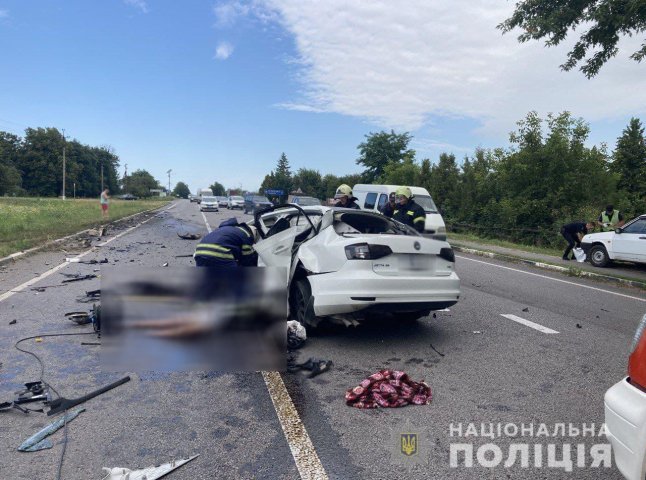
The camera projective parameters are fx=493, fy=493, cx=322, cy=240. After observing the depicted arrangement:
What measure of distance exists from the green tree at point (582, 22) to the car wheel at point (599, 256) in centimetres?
513

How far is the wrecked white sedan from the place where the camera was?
203 inches

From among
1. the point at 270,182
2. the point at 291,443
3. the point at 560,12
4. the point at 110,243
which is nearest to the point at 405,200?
the point at 560,12

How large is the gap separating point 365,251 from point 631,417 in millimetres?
3208

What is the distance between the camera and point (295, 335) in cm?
534

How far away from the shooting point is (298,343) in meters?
5.36

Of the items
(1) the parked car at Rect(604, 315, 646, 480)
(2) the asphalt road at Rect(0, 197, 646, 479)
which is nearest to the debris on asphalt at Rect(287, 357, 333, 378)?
(2) the asphalt road at Rect(0, 197, 646, 479)

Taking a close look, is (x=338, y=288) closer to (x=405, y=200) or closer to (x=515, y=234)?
(x=405, y=200)

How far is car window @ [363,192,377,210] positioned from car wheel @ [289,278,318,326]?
44.6 ft

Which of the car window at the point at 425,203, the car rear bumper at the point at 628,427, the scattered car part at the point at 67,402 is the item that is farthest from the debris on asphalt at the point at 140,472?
the car window at the point at 425,203

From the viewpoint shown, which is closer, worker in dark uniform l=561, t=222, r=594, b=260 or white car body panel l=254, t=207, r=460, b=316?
white car body panel l=254, t=207, r=460, b=316

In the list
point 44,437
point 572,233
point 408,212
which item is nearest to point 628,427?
point 44,437

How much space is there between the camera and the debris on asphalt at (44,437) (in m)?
3.17

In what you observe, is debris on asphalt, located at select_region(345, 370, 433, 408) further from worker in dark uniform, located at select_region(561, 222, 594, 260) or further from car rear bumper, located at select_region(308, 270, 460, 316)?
worker in dark uniform, located at select_region(561, 222, 594, 260)

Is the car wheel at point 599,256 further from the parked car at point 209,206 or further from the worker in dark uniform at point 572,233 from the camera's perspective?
the parked car at point 209,206
